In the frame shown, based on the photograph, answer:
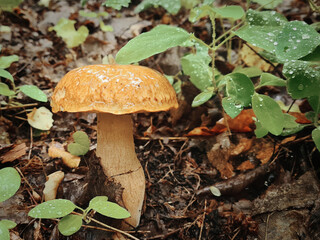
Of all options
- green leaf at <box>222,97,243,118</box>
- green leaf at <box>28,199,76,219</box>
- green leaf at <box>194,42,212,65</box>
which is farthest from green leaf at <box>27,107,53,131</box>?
green leaf at <box>222,97,243,118</box>

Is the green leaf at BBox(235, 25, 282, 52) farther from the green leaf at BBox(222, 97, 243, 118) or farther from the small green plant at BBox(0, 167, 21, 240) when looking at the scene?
the small green plant at BBox(0, 167, 21, 240)

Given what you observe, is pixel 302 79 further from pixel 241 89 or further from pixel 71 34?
pixel 71 34

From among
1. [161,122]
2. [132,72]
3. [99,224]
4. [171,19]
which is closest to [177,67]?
[161,122]

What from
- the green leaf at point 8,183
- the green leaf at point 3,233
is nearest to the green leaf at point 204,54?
the green leaf at point 8,183

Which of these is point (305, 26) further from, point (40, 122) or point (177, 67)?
point (40, 122)

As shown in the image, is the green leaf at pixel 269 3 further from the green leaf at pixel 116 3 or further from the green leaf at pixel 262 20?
the green leaf at pixel 116 3

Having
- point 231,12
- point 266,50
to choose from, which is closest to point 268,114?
point 266,50
